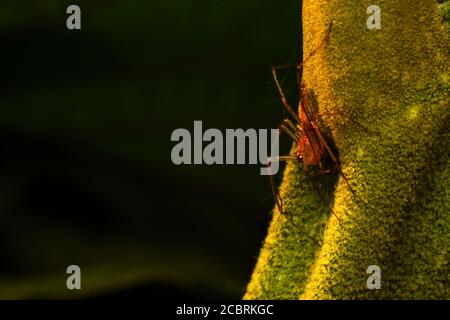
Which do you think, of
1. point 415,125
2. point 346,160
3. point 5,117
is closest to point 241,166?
point 346,160

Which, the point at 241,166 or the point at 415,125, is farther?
the point at 241,166

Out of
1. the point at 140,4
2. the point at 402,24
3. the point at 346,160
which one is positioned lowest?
the point at 346,160

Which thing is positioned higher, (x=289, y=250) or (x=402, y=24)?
(x=402, y=24)

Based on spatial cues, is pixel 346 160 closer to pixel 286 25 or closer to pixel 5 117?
pixel 286 25

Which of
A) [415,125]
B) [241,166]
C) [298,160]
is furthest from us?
[241,166]

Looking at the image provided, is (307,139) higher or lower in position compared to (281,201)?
higher

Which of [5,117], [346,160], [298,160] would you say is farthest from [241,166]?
[5,117]

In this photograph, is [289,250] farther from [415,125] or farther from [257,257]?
[415,125]

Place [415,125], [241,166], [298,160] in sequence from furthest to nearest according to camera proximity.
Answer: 1. [241,166]
2. [298,160]
3. [415,125]

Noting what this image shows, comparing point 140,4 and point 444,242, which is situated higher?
point 140,4
